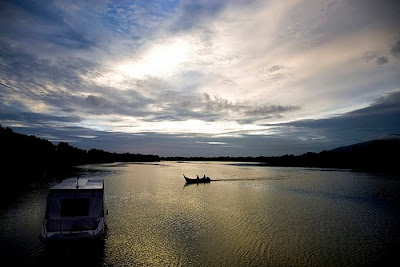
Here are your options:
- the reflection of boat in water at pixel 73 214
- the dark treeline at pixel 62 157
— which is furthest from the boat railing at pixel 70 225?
the dark treeline at pixel 62 157

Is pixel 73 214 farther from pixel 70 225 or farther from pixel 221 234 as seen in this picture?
pixel 221 234

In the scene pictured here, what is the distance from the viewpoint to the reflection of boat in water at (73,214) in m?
15.9

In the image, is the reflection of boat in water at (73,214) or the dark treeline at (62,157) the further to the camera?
the dark treeline at (62,157)

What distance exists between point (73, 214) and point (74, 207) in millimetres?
515

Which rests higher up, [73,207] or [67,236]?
[73,207]

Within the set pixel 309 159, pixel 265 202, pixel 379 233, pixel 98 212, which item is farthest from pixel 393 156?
pixel 98 212

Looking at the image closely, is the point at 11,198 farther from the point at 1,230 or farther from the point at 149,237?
the point at 149,237

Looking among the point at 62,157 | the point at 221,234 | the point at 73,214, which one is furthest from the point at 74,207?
the point at 62,157

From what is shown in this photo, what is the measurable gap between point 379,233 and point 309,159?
160342 mm

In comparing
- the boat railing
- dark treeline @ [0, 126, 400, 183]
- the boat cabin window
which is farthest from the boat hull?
dark treeline @ [0, 126, 400, 183]

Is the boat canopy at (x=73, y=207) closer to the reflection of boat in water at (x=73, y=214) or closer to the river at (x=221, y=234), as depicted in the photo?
the reflection of boat in water at (x=73, y=214)

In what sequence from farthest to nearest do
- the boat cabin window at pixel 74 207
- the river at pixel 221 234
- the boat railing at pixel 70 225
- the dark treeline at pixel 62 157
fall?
the dark treeline at pixel 62 157 < the boat cabin window at pixel 74 207 < the boat railing at pixel 70 225 < the river at pixel 221 234

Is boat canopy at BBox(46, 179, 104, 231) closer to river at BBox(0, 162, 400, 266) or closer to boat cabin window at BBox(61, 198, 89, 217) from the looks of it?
boat cabin window at BBox(61, 198, 89, 217)

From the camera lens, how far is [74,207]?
1823cm
